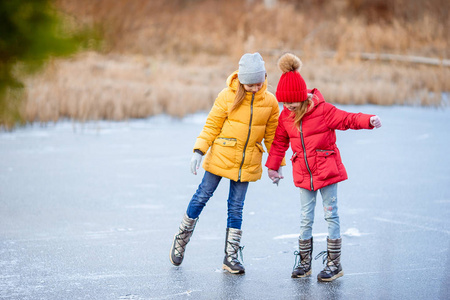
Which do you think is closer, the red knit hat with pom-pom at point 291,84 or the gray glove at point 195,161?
the red knit hat with pom-pom at point 291,84

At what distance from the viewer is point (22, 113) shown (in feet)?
4.33

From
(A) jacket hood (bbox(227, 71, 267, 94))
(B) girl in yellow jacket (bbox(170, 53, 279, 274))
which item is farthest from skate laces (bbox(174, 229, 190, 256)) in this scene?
(A) jacket hood (bbox(227, 71, 267, 94))

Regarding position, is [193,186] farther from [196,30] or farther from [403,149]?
[196,30]

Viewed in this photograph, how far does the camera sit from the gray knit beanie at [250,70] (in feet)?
11.9

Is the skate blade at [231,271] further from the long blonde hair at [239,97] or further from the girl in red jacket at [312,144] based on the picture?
the long blonde hair at [239,97]

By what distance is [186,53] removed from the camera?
20391 mm

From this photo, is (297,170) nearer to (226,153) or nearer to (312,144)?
(312,144)

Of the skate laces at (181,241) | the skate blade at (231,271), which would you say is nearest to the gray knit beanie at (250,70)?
the skate laces at (181,241)

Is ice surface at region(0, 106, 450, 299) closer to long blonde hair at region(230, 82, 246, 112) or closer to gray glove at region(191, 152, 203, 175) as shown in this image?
gray glove at region(191, 152, 203, 175)

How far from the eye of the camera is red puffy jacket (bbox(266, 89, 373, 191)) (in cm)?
361

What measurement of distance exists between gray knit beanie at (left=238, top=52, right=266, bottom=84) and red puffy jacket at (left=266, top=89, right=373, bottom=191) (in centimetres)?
30

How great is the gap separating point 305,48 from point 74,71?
733cm

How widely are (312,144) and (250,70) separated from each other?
56cm

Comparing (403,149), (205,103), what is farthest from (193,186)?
(205,103)
